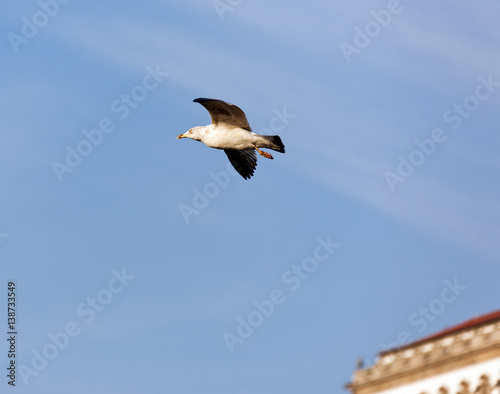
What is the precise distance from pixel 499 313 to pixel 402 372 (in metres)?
6.69

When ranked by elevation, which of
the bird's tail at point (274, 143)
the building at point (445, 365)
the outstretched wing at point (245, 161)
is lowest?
the bird's tail at point (274, 143)

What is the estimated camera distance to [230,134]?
258 feet

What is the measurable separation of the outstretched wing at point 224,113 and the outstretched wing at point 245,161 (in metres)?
3.11

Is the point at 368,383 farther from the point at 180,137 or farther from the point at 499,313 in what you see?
the point at 180,137

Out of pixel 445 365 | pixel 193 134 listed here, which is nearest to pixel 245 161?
pixel 193 134

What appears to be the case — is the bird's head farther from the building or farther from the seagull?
the building

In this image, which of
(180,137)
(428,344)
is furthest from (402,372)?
(180,137)

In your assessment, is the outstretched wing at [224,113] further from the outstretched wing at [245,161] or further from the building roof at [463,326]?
the building roof at [463,326]

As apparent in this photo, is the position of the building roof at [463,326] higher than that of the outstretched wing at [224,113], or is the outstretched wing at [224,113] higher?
the building roof at [463,326]

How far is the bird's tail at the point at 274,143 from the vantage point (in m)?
76.1

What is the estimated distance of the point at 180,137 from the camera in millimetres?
83562

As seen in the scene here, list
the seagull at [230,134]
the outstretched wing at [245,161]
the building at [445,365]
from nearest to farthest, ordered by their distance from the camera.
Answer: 1. the seagull at [230,134]
2. the outstretched wing at [245,161]
3. the building at [445,365]

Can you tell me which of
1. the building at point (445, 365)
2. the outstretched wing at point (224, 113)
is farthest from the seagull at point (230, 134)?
the building at point (445, 365)

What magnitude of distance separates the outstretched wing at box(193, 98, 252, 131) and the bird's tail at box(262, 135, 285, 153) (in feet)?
5.74
